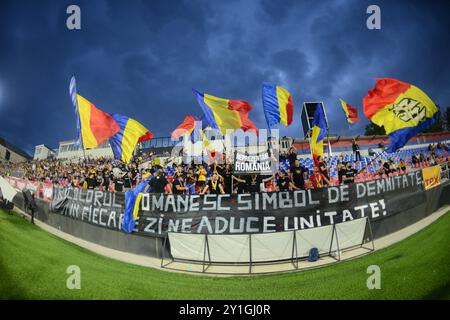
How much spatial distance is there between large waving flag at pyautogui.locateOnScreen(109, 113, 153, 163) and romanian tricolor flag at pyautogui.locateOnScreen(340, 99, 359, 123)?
1708 centimetres

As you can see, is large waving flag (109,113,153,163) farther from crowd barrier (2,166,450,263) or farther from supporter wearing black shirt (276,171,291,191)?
supporter wearing black shirt (276,171,291,191)

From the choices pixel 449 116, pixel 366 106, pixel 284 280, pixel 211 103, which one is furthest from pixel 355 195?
pixel 211 103

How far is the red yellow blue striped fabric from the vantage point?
9.22 m

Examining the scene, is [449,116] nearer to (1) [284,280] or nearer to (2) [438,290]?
(2) [438,290]

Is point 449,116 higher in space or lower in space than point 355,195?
higher

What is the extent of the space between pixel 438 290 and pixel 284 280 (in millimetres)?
3052

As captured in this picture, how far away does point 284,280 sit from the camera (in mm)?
6035

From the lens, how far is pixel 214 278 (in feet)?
21.5

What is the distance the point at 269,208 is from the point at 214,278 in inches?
114

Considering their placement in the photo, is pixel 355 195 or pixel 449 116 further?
pixel 449 116

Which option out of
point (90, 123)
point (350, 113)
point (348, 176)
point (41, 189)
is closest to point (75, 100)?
point (90, 123)

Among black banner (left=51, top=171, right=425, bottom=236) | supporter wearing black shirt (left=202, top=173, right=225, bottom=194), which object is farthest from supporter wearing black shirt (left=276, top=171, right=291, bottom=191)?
supporter wearing black shirt (left=202, top=173, right=225, bottom=194)

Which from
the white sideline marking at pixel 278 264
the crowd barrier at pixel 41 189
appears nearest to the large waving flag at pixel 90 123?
the white sideline marking at pixel 278 264

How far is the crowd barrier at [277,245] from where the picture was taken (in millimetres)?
7664
